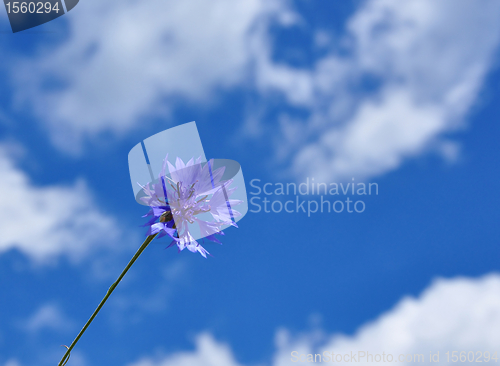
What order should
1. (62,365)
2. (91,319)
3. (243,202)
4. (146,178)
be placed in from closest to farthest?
(91,319)
(62,365)
(146,178)
(243,202)

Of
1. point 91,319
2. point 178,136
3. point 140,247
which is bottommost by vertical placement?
point 91,319

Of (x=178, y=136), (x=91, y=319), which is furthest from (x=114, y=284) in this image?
(x=178, y=136)

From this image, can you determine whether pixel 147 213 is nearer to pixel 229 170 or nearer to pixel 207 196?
pixel 207 196

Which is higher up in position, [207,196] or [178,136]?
[178,136]

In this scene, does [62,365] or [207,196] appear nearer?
[62,365]

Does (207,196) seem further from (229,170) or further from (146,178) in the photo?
(146,178)

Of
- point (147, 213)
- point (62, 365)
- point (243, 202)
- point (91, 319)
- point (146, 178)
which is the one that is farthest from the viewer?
point (243, 202)
